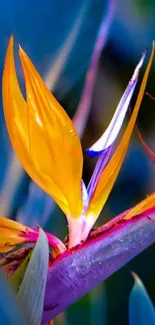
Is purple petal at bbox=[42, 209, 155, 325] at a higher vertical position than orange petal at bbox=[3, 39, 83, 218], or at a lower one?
lower

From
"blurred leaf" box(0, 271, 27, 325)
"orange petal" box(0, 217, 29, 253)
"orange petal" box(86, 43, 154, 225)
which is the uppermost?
"blurred leaf" box(0, 271, 27, 325)

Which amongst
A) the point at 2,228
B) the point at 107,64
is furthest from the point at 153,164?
the point at 2,228

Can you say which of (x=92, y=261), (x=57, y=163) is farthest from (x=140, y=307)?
(x=57, y=163)

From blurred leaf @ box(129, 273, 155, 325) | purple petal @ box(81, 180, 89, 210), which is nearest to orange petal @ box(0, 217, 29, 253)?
purple petal @ box(81, 180, 89, 210)

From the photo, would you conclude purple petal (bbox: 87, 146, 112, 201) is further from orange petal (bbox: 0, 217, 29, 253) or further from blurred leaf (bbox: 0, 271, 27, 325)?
blurred leaf (bbox: 0, 271, 27, 325)

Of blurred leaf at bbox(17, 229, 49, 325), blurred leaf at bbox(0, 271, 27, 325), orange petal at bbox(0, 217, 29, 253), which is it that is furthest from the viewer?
orange petal at bbox(0, 217, 29, 253)

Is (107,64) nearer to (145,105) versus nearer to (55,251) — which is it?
(145,105)
